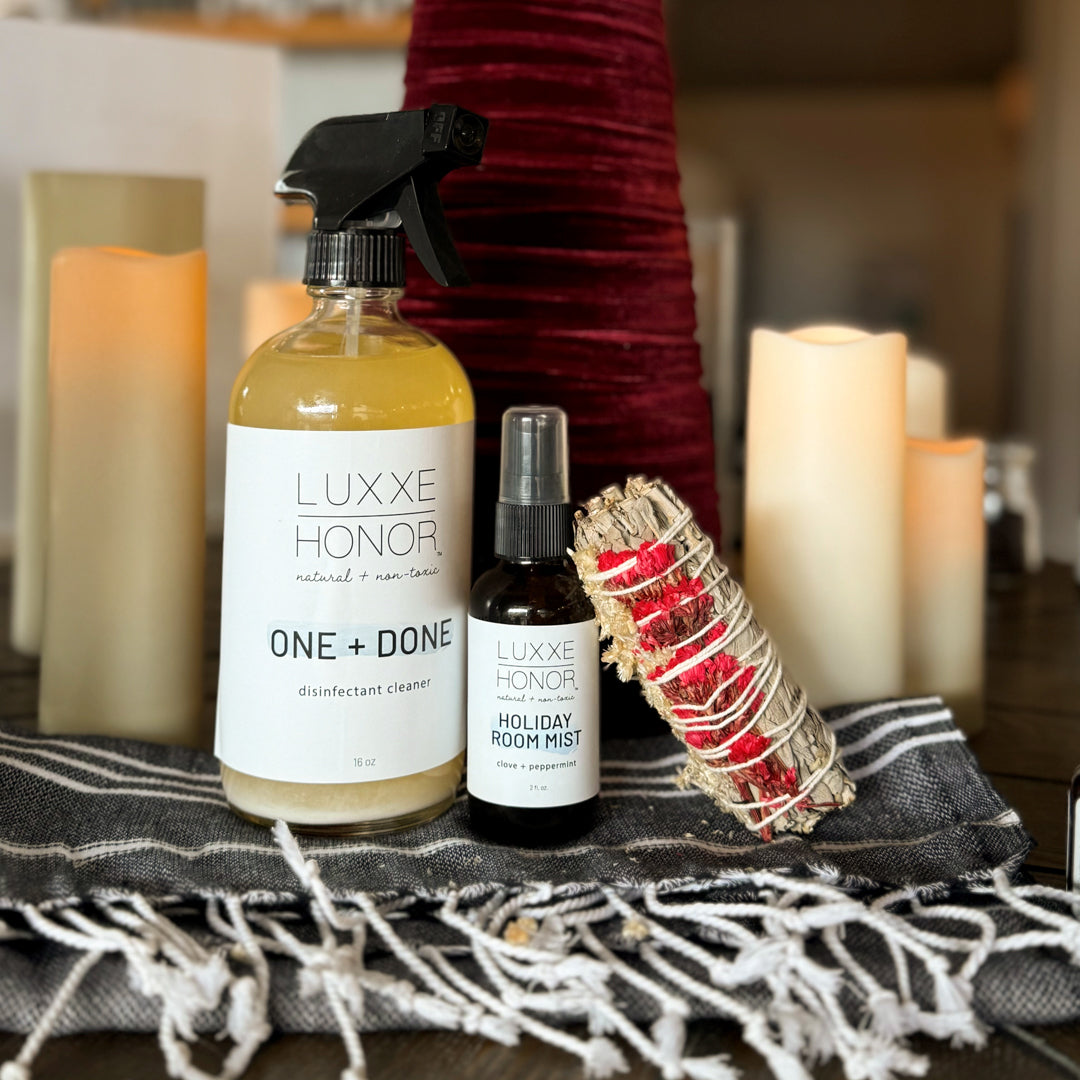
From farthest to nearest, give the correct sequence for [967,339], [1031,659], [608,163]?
1. [967,339]
2. [1031,659]
3. [608,163]

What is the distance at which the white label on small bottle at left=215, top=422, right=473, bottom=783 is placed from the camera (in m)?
0.42

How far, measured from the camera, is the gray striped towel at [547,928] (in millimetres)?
323

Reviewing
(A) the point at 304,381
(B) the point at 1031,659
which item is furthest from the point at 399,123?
(B) the point at 1031,659

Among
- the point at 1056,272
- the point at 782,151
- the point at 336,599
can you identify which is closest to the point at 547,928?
the point at 336,599

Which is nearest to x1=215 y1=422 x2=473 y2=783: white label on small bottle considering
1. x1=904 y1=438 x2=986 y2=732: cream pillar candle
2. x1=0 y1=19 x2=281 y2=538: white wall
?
x1=904 y1=438 x2=986 y2=732: cream pillar candle

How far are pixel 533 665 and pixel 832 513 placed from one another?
0.56 feet

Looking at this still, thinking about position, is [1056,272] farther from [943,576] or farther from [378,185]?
[378,185]

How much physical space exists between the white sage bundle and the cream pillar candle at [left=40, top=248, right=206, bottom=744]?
19cm

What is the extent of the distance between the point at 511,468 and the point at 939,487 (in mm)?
245

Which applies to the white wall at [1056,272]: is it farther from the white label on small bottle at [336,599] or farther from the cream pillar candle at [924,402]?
the white label on small bottle at [336,599]

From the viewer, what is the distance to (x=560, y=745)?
1.37ft

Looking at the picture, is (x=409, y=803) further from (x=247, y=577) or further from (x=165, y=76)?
(x=165, y=76)

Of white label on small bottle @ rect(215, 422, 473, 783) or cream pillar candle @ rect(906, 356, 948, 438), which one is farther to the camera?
cream pillar candle @ rect(906, 356, 948, 438)

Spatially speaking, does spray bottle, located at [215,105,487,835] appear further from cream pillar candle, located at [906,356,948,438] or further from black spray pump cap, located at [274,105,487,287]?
cream pillar candle, located at [906,356,948,438]
